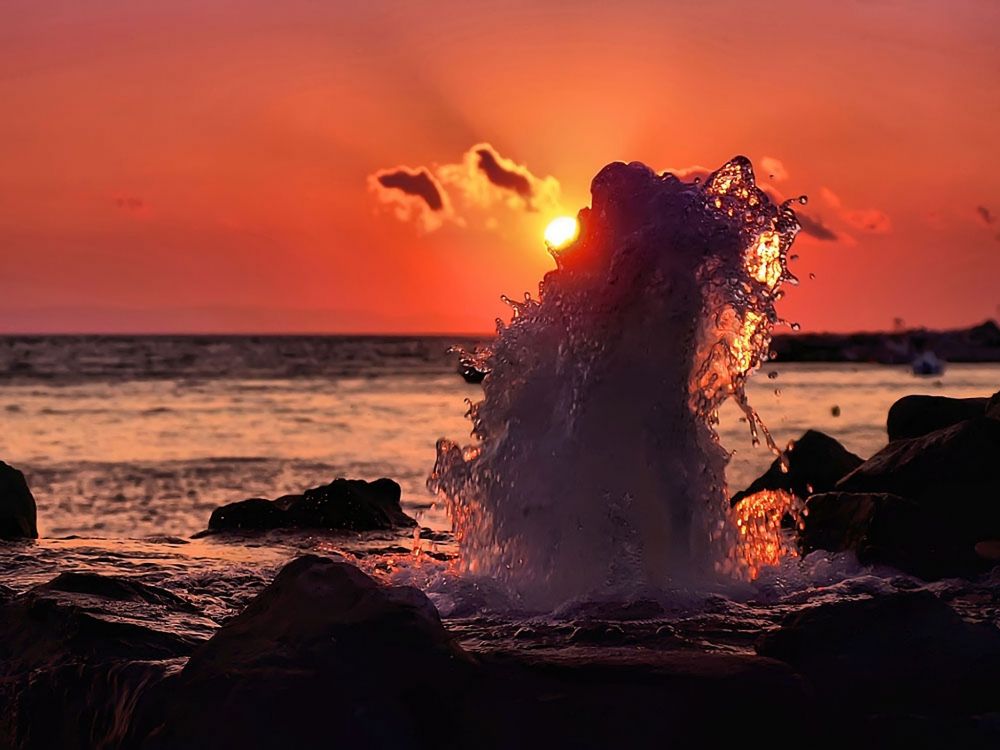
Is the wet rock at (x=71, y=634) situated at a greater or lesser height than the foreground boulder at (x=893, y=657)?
lesser

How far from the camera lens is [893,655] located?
6410 millimetres

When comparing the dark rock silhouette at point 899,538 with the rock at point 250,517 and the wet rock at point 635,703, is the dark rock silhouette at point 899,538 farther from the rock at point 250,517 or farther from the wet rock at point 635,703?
the rock at point 250,517

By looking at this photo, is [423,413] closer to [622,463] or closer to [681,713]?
[622,463]

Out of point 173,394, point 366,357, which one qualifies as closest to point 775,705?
point 173,394

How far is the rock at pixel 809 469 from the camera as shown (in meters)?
14.8

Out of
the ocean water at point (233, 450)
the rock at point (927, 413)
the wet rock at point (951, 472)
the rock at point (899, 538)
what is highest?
the rock at point (927, 413)

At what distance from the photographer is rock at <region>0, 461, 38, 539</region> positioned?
12.5 m

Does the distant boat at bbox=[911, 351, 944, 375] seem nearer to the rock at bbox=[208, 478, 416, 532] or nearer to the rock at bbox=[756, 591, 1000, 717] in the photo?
the rock at bbox=[208, 478, 416, 532]

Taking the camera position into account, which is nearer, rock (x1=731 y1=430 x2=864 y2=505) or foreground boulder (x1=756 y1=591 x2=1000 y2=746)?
foreground boulder (x1=756 y1=591 x2=1000 y2=746)

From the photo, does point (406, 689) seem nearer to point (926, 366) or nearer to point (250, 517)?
point (250, 517)

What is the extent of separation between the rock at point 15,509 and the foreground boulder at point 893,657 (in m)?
8.33

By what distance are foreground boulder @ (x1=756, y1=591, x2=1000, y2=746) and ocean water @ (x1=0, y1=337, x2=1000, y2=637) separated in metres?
2.88

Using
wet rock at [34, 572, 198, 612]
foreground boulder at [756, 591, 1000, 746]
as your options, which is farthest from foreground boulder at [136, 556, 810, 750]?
wet rock at [34, 572, 198, 612]

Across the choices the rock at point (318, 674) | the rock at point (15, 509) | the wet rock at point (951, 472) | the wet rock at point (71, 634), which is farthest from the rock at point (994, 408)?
the rock at point (15, 509)
